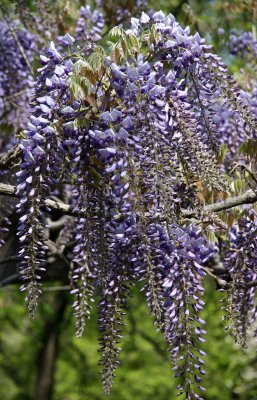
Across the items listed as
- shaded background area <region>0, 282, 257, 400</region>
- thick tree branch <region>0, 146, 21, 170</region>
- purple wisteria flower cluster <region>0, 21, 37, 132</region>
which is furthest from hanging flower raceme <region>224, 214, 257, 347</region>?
shaded background area <region>0, 282, 257, 400</region>

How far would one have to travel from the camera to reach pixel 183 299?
94.3 inches

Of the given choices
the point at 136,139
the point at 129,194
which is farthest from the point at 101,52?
the point at 129,194

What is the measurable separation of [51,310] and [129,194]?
11.0 meters

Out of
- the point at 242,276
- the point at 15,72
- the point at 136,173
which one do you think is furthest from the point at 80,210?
the point at 15,72

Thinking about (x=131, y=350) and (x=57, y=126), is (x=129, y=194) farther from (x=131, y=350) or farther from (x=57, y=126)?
(x=131, y=350)

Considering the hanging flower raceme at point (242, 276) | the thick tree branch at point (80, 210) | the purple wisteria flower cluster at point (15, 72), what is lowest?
the hanging flower raceme at point (242, 276)

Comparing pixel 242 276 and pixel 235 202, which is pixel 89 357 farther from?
pixel 242 276

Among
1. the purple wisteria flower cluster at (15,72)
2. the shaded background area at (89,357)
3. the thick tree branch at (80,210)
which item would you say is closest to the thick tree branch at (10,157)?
the thick tree branch at (80,210)

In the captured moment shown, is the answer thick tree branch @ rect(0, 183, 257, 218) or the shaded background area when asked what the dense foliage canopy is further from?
the shaded background area

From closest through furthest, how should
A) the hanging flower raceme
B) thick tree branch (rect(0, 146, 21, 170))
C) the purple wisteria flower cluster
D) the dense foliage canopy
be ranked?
the dense foliage canopy < the hanging flower raceme < thick tree branch (rect(0, 146, 21, 170)) < the purple wisteria flower cluster

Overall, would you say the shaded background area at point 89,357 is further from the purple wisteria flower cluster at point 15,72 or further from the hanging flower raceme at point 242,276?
the hanging flower raceme at point 242,276

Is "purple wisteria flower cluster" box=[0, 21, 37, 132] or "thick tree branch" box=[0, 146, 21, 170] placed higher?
"purple wisteria flower cluster" box=[0, 21, 37, 132]

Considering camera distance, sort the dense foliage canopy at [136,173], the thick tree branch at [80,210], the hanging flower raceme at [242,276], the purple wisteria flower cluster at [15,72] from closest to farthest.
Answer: the dense foliage canopy at [136,173], the hanging flower raceme at [242,276], the thick tree branch at [80,210], the purple wisteria flower cluster at [15,72]

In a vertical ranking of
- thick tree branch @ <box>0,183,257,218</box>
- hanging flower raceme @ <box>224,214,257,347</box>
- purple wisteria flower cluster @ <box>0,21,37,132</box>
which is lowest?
hanging flower raceme @ <box>224,214,257,347</box>
